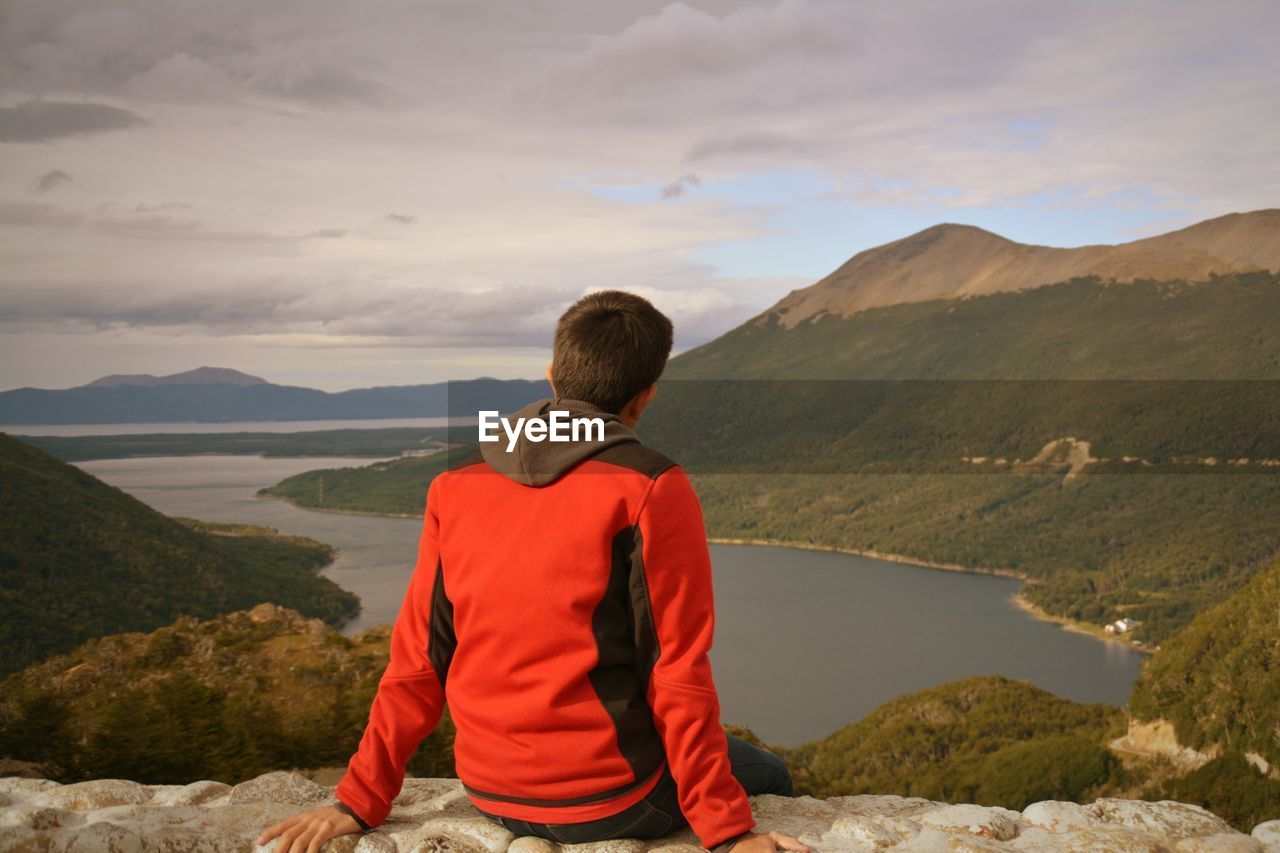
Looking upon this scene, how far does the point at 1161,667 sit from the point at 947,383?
112 meters

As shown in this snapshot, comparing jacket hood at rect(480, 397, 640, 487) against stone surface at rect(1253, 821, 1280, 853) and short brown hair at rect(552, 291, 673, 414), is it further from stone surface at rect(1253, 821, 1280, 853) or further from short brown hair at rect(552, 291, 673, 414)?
stone surface at rect(1253, 821, 1280, 853)

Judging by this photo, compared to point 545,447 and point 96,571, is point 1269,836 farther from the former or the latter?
point 96,571

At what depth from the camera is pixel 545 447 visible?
2232 mm

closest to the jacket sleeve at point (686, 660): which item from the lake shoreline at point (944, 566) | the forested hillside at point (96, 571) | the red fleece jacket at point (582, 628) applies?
the red fleece jacket at point (582, 628)

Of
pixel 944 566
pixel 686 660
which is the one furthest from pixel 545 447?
pixel 944 566

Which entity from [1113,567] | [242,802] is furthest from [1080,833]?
[1113,567]

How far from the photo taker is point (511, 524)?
7.44ft

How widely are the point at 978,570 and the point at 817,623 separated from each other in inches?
1263

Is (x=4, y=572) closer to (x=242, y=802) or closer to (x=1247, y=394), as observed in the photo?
(x=242, y=802)

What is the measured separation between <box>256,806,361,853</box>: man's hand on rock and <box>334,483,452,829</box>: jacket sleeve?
0.13 feet

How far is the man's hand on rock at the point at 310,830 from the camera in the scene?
2.50 meters

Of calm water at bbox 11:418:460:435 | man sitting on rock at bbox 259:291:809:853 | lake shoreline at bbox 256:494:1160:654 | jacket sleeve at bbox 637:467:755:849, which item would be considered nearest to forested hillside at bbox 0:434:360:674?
man sitting on rock at bbox 259:291:809:853

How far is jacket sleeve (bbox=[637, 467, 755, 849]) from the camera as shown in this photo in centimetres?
216

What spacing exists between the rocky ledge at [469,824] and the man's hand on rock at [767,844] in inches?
9.9
